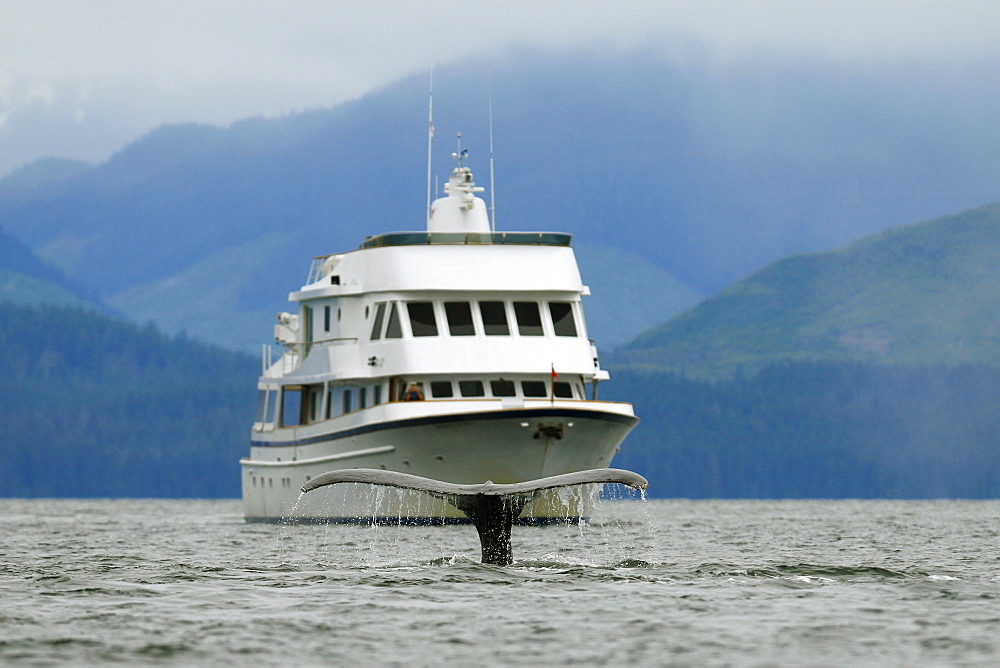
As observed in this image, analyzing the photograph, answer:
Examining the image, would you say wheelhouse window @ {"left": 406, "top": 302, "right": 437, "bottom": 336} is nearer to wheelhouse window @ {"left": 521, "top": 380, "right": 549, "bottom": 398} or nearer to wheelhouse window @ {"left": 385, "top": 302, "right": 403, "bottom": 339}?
wheelhouse window @ {"left": 385, "top": 302, "right": 403, "bottom": 339}

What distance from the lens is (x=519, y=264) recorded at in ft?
186

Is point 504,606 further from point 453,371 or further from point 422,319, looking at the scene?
point 422,319

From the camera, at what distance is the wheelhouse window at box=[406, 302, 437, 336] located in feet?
185

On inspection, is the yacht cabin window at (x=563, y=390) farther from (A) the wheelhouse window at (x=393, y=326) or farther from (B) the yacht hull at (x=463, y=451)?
(A) the wheelhouse window at (x=393, y=326)

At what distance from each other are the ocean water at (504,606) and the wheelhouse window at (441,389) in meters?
15.0

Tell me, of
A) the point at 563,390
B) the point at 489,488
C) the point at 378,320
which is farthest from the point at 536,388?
the point at 489,488

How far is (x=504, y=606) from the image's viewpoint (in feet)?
81.0

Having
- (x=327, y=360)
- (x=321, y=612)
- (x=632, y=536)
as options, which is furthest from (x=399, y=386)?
(x=321, y=612)

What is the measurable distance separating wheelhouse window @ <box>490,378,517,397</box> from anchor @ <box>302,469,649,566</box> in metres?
26.0

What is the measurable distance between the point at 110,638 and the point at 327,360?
38272 mm

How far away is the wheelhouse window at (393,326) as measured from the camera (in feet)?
186

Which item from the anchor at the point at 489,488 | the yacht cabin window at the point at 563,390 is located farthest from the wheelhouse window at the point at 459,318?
the anchor at the point at 489,488

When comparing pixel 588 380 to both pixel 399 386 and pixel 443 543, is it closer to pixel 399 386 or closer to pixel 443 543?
pixel 399 386

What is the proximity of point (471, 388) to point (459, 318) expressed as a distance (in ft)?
7.51
